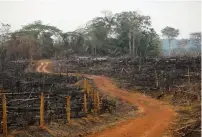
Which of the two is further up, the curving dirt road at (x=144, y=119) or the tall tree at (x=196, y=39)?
the tall tree at (x=196, y=39)

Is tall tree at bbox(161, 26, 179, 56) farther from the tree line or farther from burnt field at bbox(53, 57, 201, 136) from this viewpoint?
burnt field at bbox(53, 57, 201, 136)

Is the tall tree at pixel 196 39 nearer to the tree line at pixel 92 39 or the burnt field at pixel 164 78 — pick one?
the tree line at pixel 92 39

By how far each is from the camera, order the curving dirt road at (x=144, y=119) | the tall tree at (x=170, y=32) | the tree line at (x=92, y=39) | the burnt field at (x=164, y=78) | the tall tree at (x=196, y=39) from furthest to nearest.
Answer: the tall tree at (x=170, y=32) < the tall tree at (x=196, y=39) < the tree line at (x=92, y=39) < the burnt field at (x=164, y=78) < the curving dirt road at (x=144, y=119)

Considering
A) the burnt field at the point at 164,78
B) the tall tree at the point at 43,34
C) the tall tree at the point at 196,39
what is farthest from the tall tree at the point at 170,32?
the burnt field at the point at 164,78

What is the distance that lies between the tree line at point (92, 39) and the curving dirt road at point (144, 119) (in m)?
27.9

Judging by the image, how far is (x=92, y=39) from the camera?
5538 cm

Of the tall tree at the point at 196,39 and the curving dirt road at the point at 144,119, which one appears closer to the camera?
the curving dirt road at the point at 144,119

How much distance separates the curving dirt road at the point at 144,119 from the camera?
12.6 metres

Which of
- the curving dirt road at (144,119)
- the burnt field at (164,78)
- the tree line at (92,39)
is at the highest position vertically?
the tree line at (92,39)

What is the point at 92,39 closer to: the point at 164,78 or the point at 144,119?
the point at 164,78

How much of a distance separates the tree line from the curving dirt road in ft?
91.5

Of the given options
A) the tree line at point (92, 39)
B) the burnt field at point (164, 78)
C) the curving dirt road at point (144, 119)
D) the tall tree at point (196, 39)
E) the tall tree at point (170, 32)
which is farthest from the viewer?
the tall tree at point (170, 32)

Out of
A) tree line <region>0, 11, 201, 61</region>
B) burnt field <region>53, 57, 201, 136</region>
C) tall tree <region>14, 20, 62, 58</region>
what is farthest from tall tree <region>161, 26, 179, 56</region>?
burnt field <region>53, 57, 201, 136</region>

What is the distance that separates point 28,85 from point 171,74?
42.0 feet
